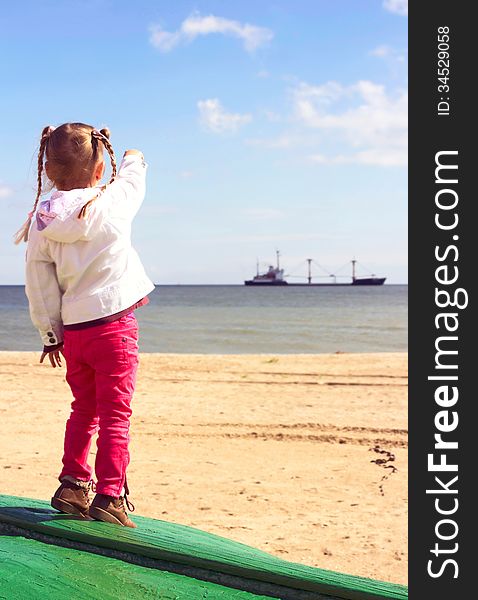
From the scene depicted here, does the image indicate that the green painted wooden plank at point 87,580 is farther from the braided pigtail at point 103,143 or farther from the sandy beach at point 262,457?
the sandy beach at point 262,457

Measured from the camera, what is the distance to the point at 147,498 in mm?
5758

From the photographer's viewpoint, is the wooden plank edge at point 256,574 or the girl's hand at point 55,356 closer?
the wooden plank edge at point 256,574

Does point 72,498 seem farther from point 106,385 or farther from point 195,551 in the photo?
point 195,551

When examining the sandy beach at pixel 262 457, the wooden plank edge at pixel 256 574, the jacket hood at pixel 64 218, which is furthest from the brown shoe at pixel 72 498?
the sandy beach at pixel 262 457

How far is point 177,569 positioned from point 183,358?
12.9 meters

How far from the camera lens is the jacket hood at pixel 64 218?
8.97 ft

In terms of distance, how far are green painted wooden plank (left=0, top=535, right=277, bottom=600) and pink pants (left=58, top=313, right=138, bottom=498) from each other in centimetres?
49

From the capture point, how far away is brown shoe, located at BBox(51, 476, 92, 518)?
2.87 meters

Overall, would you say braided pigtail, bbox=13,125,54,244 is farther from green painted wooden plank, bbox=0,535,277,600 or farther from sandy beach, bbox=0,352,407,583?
sandy beach, bbox=0,352,407,583

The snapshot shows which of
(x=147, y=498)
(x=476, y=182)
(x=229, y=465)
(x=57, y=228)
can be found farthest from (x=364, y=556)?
(x=476, y=182)

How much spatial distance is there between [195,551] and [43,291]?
3.58 ft

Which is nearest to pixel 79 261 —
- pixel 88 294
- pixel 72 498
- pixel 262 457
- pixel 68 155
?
pixel 88 294

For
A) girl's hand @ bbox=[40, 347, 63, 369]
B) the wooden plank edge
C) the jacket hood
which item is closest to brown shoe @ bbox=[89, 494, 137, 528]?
the wooden plank edge

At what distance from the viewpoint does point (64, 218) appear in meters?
2.73
